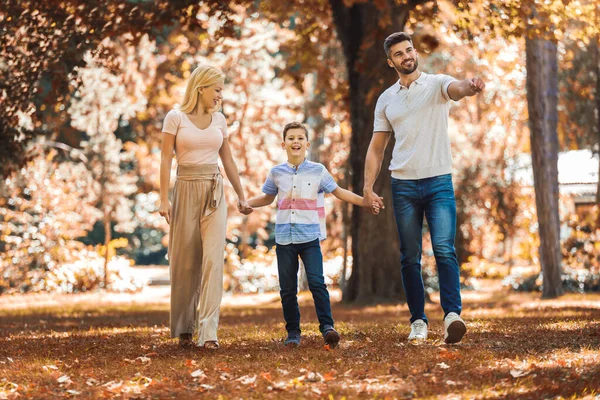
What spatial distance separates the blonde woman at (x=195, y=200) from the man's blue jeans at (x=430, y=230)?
1.31 meters

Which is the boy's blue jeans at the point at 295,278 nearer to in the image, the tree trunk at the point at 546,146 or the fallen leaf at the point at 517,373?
the fallen leaf at the point at 517,373

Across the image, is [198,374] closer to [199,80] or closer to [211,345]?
[211,345]

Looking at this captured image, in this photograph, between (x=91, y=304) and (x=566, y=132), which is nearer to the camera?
(x=91, y=304)

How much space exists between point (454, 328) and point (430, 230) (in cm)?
84

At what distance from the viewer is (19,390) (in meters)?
6.28

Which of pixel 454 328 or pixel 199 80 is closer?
pixel 454 328

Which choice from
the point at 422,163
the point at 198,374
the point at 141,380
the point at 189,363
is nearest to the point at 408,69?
the point at 422,163

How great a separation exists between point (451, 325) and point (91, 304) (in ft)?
43.3

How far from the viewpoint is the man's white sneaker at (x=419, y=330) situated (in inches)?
319

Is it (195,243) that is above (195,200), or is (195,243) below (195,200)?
below

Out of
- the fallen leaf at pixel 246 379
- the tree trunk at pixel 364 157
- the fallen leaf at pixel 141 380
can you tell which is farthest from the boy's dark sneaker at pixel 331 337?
the tree trunk at pixel 364 157

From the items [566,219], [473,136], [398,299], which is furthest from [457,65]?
[398,299]

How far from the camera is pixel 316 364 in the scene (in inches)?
274

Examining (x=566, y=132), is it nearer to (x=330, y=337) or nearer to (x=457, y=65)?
(x=457, y=65)
